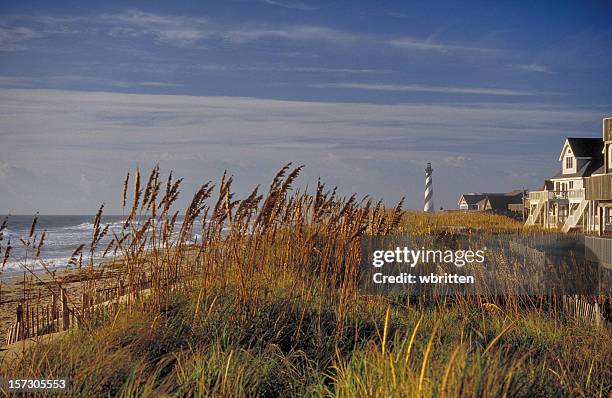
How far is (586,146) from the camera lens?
38.4 metres

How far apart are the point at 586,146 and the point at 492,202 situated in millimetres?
36131

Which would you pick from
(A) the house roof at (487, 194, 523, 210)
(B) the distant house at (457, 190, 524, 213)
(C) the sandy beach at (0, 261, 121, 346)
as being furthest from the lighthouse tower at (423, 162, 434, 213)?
(C) the sandy beach at (0, 261, 121, 346)

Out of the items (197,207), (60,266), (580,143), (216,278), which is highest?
(580,143)

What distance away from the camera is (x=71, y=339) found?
4512 mm

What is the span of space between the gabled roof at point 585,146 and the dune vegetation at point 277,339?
3578cm

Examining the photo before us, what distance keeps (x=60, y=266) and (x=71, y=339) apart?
745 inches

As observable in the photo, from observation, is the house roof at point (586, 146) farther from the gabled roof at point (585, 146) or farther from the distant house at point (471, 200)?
the distant house at point (471, 200)

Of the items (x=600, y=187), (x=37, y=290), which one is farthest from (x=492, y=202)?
(x=37, y=290)

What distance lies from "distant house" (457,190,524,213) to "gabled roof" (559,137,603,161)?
18.4 metres

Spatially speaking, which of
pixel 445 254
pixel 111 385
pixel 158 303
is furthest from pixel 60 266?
pixel 111 385

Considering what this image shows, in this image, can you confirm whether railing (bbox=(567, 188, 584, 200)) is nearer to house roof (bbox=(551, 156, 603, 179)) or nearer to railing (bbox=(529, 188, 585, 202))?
railing (bbox=(529, 188, 585, 202))

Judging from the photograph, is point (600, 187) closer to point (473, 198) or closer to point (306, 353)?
point (306, 353)

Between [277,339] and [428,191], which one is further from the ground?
[428,191]

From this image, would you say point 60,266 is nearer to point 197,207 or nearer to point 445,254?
point 445,254
